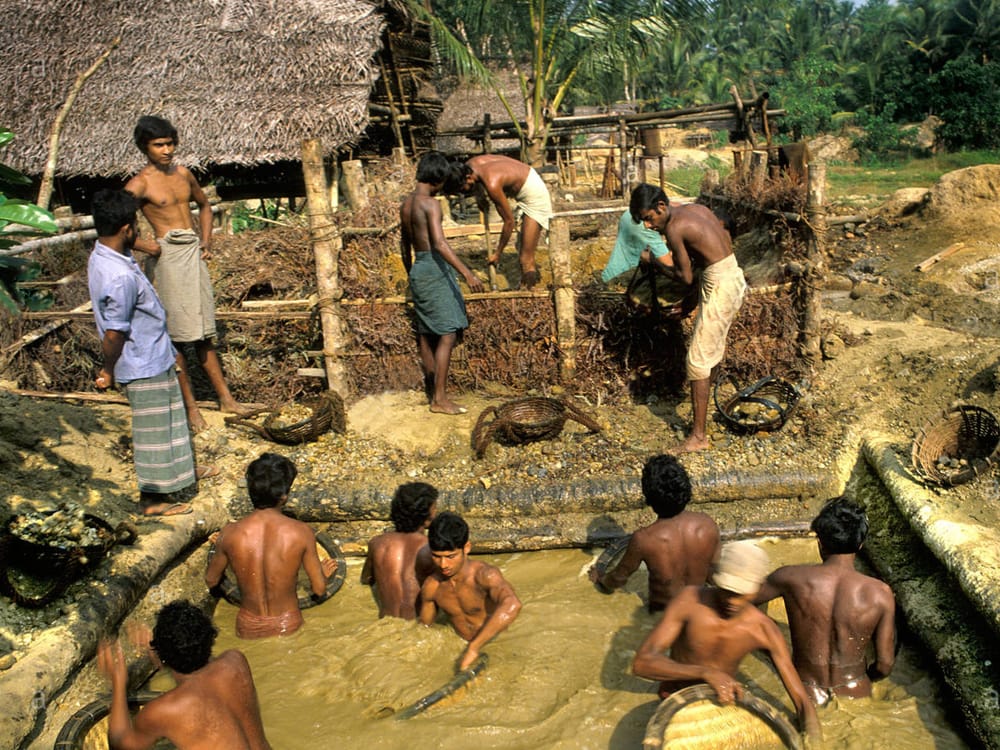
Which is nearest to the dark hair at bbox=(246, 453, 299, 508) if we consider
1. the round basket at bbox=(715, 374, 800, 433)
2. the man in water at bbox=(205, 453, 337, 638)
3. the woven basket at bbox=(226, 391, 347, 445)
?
the man in water at bbox=(205, 453, 337, 638)

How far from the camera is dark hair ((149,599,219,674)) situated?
9.56ft

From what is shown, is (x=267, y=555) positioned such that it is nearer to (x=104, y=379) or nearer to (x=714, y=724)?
(x=104, y=379)

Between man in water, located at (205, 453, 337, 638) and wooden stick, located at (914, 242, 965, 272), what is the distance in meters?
9.36

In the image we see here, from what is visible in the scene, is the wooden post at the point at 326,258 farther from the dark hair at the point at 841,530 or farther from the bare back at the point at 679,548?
the dark hair at the point at 841,530

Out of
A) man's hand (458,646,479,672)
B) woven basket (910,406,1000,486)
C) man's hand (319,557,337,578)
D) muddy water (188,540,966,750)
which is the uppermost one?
woven basket (910,406,1000,486)

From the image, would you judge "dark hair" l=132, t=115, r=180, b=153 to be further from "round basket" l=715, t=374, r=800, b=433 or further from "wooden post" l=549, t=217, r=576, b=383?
"round basket" l=715, t=374, r=800, b=433

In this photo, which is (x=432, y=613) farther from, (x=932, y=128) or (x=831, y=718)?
(x=932, y=128)

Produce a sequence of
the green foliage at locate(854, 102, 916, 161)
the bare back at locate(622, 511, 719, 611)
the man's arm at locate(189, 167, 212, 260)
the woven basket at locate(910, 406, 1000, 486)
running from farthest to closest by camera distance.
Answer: the green foliage at locate(854, 102, 916, 161) → the man's arm at locate(189, 167, 212, 260) → the woven basket at locate(910, 406, 1000, 486) → the bare back at locate(622, 511, 719, 611)

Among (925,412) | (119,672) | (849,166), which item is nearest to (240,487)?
(119,672)

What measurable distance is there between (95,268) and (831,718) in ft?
15.2

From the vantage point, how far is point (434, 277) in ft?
20.0

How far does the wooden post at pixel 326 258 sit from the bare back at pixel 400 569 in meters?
2.56

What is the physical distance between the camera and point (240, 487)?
222 inches

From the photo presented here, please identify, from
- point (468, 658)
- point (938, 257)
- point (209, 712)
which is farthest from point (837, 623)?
point (938, 257)
